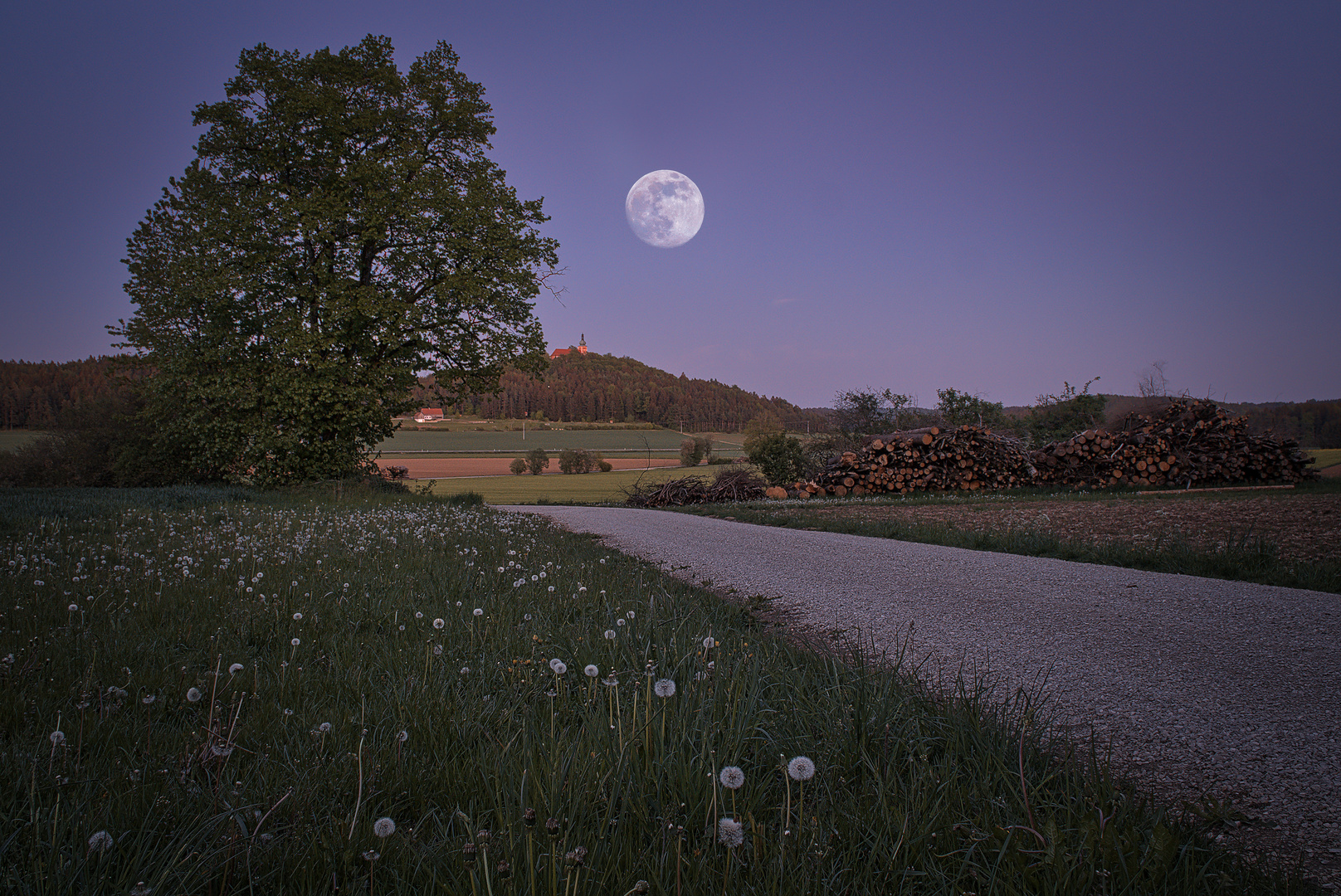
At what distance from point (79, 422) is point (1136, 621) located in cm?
3396

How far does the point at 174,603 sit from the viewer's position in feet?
13.8

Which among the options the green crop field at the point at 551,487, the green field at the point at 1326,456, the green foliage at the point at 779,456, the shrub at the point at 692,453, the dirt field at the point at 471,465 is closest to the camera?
the green field at the point at 1326,456

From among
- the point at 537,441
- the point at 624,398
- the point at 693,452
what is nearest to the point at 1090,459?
the point at 693,452

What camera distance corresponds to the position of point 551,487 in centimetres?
4388

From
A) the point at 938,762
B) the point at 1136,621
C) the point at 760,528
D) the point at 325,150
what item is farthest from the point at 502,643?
the point at 325,150

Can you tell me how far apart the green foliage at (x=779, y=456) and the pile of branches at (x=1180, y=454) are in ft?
35.0

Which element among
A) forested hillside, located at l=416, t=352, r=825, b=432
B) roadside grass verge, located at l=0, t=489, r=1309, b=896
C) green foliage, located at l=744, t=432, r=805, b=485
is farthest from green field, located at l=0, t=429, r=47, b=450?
forested hillside, located at l=416, t=352, r=825, b=432

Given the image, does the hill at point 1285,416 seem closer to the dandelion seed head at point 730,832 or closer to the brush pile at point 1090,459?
the brush pile at point 1090,459

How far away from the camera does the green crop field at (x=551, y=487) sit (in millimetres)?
33744

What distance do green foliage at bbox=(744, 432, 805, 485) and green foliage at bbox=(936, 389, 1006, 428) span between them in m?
6.47

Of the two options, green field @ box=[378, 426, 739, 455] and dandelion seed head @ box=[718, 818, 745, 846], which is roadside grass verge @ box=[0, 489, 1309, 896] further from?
green field @ box=[378, 426, 739, 455]

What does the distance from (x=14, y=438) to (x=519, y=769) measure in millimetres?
46581

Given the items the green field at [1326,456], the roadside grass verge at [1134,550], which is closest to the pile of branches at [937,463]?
the roadside grass verge at [1134,550]

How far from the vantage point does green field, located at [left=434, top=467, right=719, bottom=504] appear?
33.6 meters
